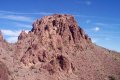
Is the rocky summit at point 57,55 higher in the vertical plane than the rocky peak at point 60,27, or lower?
lower

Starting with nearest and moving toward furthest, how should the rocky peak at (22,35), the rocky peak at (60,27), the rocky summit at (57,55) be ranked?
the rocky summit at (57,55) → the rocky peak at (60,27) → the rocky peak at (22,35)

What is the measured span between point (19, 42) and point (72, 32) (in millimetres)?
20621

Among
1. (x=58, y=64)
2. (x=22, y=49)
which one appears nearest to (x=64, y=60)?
(x=58, y=64)

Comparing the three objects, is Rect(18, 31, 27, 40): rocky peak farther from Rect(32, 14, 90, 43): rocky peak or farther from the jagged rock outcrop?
Rect(32, 14, 90, 43): rocky peak

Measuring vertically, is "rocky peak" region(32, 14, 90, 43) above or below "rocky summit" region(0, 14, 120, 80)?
above

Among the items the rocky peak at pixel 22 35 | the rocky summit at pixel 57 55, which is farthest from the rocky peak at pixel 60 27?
the rocky peak at pixel 22 35

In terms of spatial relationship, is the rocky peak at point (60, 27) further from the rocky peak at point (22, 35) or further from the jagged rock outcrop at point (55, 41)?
the rocky peak at point (22, 35)

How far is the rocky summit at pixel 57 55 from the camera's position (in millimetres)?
132250

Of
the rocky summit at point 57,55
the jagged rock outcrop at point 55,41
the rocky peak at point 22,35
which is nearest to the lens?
the rocky summit at point 57,55

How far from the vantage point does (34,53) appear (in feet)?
450

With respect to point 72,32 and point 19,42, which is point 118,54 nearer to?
point 72,32

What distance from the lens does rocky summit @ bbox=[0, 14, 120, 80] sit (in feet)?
434

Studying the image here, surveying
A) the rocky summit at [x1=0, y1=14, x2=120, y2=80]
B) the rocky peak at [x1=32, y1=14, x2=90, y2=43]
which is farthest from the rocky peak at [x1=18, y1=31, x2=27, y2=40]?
the rocky peak at [x1=32, y1=14, x2=90, y2=43]

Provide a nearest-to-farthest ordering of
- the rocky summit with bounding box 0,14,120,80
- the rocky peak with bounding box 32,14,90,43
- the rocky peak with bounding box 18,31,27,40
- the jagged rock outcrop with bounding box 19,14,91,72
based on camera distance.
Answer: the rocky summit with bounding box 0,14,120,80 → the jagged rock outcrop with bounding box 19,14,91,72 → the rocky peak with bounding box 32,14,90,43 → the rocky peak with bounding box 18,31,27,40
